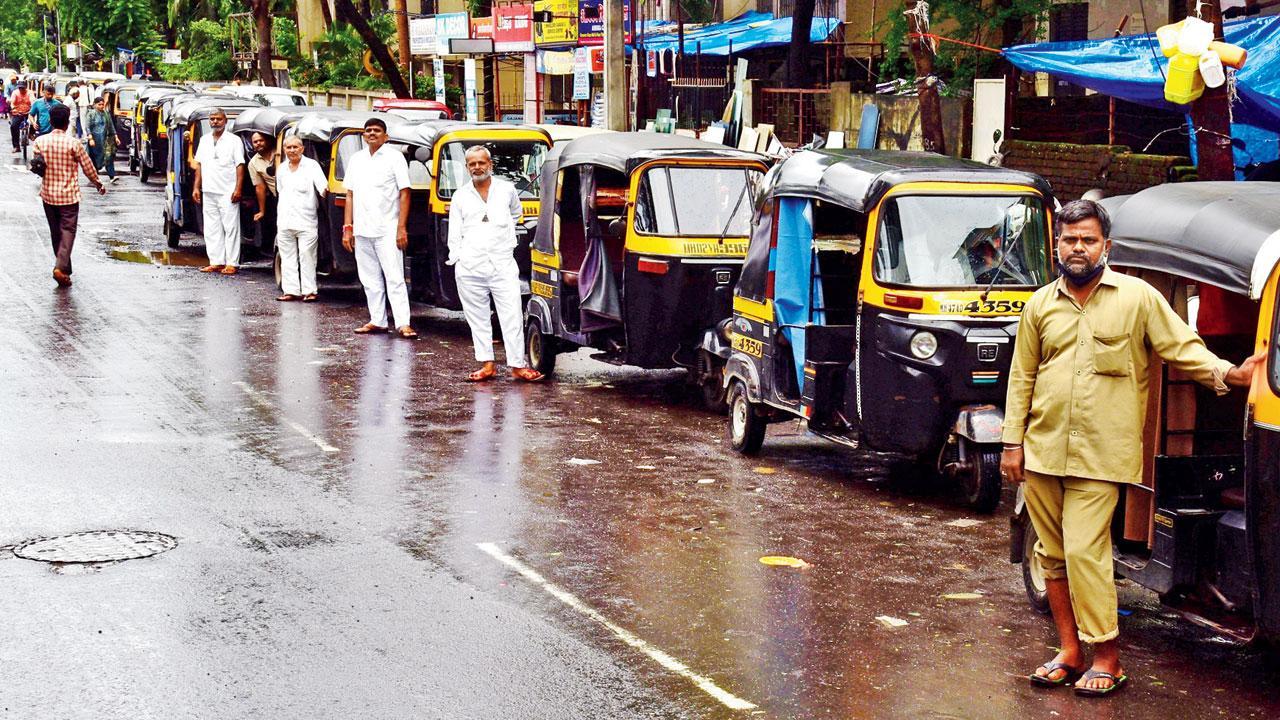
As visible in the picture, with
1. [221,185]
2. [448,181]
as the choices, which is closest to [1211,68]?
[448,181]

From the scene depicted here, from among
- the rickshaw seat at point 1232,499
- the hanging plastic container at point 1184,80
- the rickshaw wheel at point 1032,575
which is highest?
the hanging plastic container at point 1184,80

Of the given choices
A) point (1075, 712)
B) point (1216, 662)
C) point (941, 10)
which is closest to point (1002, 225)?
point (1216, 662)

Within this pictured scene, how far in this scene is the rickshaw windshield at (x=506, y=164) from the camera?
663 inches

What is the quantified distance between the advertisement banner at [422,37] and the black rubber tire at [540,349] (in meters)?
28.6

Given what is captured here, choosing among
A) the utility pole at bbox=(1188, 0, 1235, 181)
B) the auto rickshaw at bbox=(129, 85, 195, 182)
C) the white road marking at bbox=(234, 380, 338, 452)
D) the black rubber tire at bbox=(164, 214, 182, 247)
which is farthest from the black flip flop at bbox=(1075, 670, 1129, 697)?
the auto rickshaw at bbox=(129, 85, 195, 182)

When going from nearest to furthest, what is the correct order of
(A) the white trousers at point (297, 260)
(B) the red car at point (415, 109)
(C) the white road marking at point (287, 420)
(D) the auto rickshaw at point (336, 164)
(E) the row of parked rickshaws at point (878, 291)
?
(E) the row of parked rickshaws at point (878, 291) → (C) the white road marking at point (287, 420) → (D) the auto rickshaw at point (336, 164) → (A) the white trousers at point (297, 260) → (B) the red car at point (415, 109)

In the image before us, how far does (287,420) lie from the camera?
12281 mm

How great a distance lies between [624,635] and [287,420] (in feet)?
18.4

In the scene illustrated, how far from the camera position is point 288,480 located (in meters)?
10.3

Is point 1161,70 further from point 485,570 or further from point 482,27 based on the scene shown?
point 482,27

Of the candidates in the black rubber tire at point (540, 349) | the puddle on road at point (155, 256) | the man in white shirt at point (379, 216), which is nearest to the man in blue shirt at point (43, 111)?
the puddle on road at point (155, 256)

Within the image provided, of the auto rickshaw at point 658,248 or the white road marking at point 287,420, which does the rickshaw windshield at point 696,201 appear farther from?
the white road marking at point 287,420

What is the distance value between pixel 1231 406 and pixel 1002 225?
2859 mm

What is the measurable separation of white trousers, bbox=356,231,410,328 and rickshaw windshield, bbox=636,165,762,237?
14.1 ft
